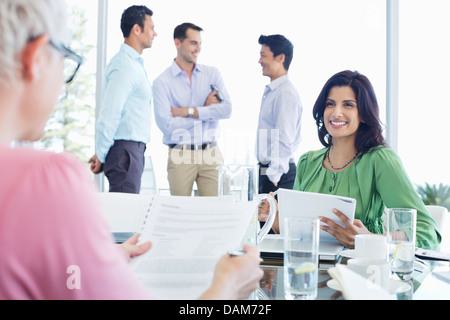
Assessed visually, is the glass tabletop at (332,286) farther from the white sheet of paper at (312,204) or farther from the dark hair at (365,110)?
the dark hair at (365,110)

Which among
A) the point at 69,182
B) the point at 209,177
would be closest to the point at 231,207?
the point at 69,182

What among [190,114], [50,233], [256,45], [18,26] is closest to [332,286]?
[50,233]

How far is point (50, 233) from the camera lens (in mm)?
505

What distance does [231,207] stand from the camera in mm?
924

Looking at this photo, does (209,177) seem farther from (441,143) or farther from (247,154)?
(441,143)

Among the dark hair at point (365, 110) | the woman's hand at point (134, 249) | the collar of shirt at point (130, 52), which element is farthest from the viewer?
the collar of shirt at point (130, 52)

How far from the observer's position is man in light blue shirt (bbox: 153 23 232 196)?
3.78 m

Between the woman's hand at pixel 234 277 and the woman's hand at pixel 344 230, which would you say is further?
the woman's hand at pixel 344 230

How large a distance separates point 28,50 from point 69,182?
20 centimetres

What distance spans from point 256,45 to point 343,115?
2.17 metres

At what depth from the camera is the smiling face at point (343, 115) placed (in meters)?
2.02

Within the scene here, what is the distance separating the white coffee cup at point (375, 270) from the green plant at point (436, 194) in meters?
2.97

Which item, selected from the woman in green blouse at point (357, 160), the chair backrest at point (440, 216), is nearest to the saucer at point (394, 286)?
the woman in green blouse at point (357, 160)

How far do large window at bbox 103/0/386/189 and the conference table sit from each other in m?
2.70
